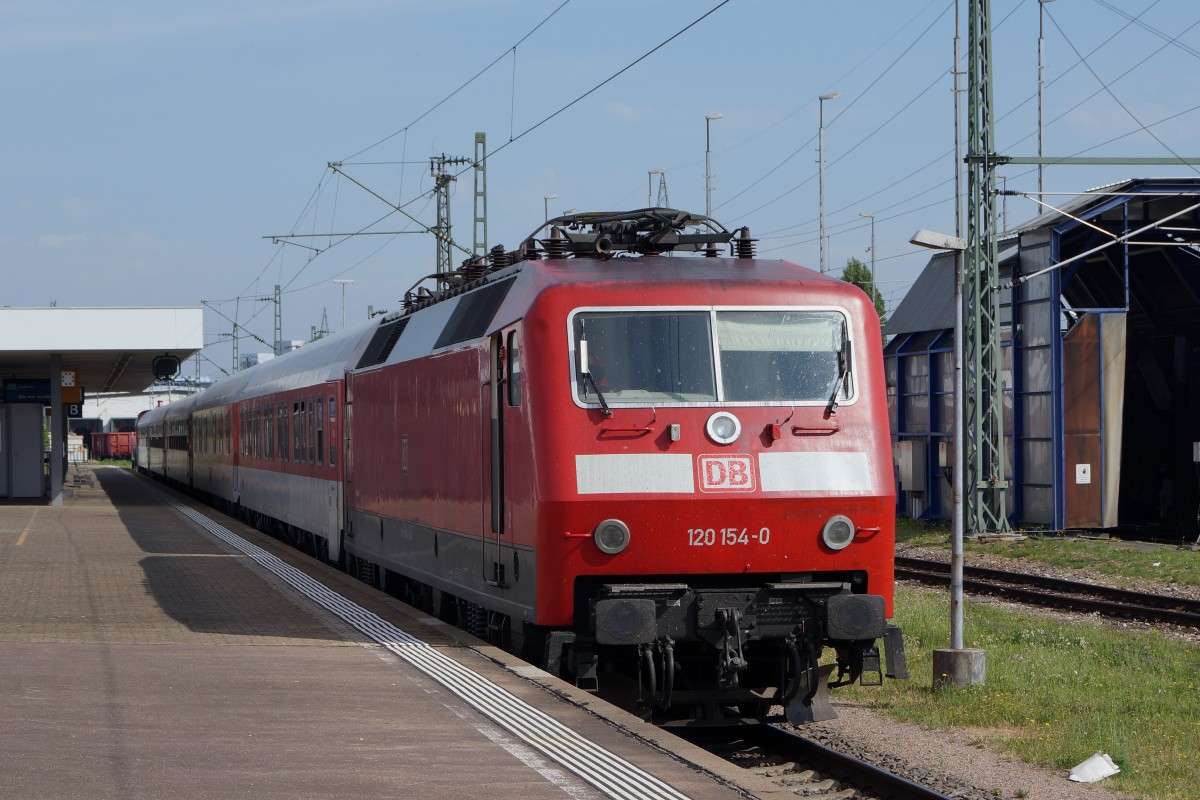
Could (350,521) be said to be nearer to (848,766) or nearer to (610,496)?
(610,496)

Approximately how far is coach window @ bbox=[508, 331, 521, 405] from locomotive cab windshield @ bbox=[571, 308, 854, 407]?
52cm

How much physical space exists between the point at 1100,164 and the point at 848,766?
16.4m

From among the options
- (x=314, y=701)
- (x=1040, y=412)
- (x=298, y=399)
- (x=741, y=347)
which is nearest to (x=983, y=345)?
(x=1040, y=412)

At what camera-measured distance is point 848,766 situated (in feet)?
28.7

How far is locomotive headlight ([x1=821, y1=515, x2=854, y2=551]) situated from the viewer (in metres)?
9.73

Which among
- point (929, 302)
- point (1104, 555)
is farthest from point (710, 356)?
point (929, 302)

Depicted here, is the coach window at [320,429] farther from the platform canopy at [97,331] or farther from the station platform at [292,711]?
the platform canopy at [97,331]

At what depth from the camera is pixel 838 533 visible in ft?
32.0

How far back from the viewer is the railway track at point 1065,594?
16.1 m

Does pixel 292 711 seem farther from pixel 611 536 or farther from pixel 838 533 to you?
pixel 838 533

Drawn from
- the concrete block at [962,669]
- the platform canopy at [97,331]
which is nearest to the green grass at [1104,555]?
the concrete block at [962,669]

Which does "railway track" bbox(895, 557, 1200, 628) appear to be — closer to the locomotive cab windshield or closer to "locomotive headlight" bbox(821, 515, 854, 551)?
"locomotive headlight" bbox(821, 515, 854, 551)

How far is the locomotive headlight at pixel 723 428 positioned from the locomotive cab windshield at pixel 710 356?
0.41 feet

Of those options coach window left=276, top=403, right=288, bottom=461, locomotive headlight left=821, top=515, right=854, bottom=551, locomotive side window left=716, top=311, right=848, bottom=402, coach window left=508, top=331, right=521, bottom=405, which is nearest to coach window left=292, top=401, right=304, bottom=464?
coach window left=276, top=403, right=288, bottom=461
